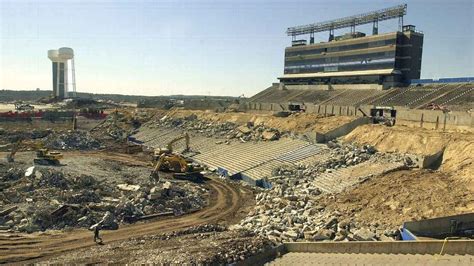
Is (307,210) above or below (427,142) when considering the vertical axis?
Result: below

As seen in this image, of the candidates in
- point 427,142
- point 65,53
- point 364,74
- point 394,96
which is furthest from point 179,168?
point 65,53

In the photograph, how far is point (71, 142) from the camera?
49125 millimetres

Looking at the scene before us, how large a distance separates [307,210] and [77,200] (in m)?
13.4

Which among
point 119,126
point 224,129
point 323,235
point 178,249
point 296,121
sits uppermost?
point 296,121

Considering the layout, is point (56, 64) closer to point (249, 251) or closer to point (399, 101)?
point (399, 101)

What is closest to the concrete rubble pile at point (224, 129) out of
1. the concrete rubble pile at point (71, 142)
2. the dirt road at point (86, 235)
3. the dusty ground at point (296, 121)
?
the dusty ground at point (296, 121)

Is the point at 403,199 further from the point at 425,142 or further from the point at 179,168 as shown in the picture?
the point at 179,168

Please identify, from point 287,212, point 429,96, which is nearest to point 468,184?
point 287,212

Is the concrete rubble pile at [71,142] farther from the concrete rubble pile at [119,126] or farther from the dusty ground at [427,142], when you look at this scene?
the dusty ground at [427,142]

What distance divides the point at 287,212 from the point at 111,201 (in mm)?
10694

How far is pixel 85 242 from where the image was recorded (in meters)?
19.2

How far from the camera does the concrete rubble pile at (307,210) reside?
60.4 feet

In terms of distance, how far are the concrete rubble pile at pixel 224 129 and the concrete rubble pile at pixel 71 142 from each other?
1264 cm

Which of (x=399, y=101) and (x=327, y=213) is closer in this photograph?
(x=327, y=213)
